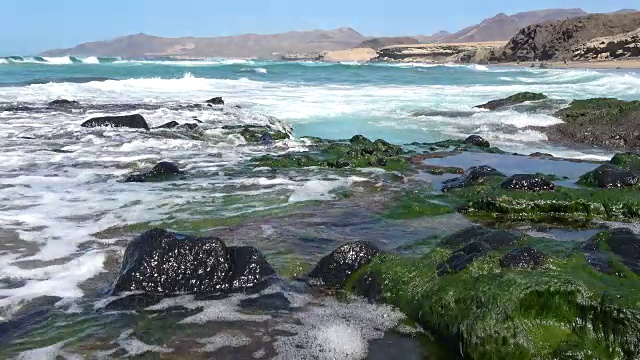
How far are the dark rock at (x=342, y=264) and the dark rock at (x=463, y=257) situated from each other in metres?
0.73

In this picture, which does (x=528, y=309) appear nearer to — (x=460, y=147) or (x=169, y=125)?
(x=460, y=147)

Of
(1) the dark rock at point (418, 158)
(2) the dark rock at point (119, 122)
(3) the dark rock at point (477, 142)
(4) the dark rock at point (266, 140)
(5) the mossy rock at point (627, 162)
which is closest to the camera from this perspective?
(5) the mossy rock at point (627, 162)

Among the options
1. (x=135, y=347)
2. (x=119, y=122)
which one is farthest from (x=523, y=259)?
(x=119, y=122)

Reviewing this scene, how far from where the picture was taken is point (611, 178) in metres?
8.12

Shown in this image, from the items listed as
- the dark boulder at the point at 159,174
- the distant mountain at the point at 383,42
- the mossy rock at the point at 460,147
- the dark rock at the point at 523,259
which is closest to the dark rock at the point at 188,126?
the dark boulder at the point at 159,174

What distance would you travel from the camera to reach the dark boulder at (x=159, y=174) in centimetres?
935

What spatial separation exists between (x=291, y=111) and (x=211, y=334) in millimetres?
17807

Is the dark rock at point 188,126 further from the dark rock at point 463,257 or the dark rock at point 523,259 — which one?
the dark rock at point 523,259

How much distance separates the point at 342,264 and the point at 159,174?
5155 millimetres

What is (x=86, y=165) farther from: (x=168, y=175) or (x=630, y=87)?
(x=630, y=87)

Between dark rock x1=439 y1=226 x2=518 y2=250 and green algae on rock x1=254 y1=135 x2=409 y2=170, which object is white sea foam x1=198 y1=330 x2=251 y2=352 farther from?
green algae on rock x1=254 y1=135 x2=409 y2=170

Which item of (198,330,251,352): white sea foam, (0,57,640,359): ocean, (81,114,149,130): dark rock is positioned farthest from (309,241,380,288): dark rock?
(81,114,149,130): dark rock

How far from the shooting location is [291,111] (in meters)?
21.7

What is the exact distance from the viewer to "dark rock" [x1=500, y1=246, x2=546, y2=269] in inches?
183
